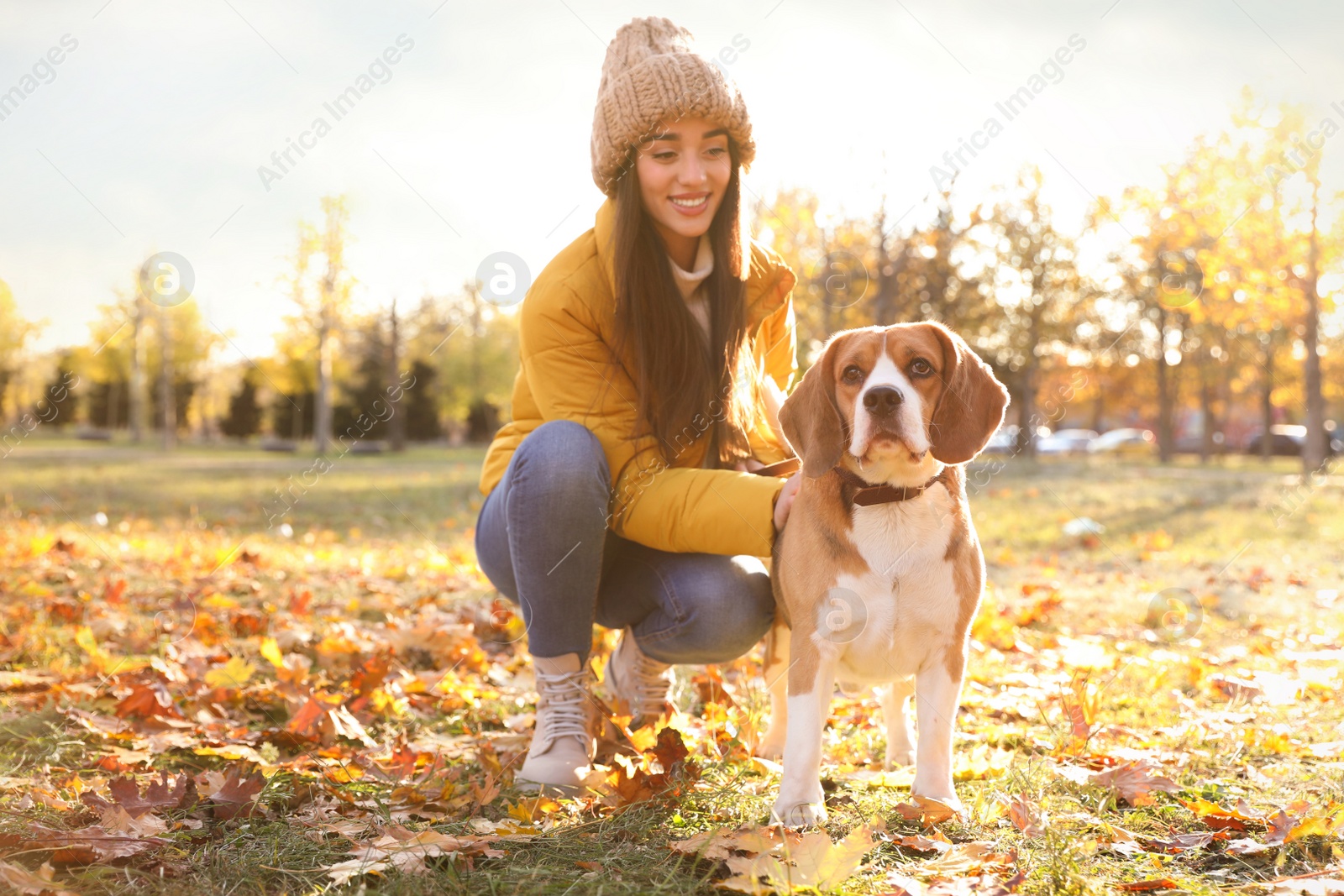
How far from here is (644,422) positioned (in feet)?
10.6

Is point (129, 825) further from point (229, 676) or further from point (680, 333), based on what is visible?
point (680, 333)

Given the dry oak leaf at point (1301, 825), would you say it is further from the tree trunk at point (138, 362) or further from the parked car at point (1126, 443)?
the parked car at point (1126, 443)

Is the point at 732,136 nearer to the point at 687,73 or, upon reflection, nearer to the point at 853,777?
the point at 687,73

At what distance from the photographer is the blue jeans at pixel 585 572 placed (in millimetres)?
3004

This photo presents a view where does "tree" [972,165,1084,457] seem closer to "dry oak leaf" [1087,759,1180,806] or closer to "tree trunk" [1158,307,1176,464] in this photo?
"tree trunk" [1158,307,1176,464]

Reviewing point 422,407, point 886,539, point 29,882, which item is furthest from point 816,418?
point 422,407

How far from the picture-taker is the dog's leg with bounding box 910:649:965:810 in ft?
8.36

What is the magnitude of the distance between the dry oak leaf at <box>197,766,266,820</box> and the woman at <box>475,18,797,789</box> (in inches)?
30.0

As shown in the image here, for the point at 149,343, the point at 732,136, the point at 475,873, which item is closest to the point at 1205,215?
the point at 732,136

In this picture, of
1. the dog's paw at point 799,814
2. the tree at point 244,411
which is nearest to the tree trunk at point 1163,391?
the dog's paw at point 799,814

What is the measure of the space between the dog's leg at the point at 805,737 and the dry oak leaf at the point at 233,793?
135cm

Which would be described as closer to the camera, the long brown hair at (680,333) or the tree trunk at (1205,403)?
the long brown hair at (680,333)

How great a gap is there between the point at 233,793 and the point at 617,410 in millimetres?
1626

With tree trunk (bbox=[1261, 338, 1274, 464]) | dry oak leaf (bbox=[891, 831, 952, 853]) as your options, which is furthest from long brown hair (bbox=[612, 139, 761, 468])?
tree trunk (bbox=[1261, 338, 1274, 464])
